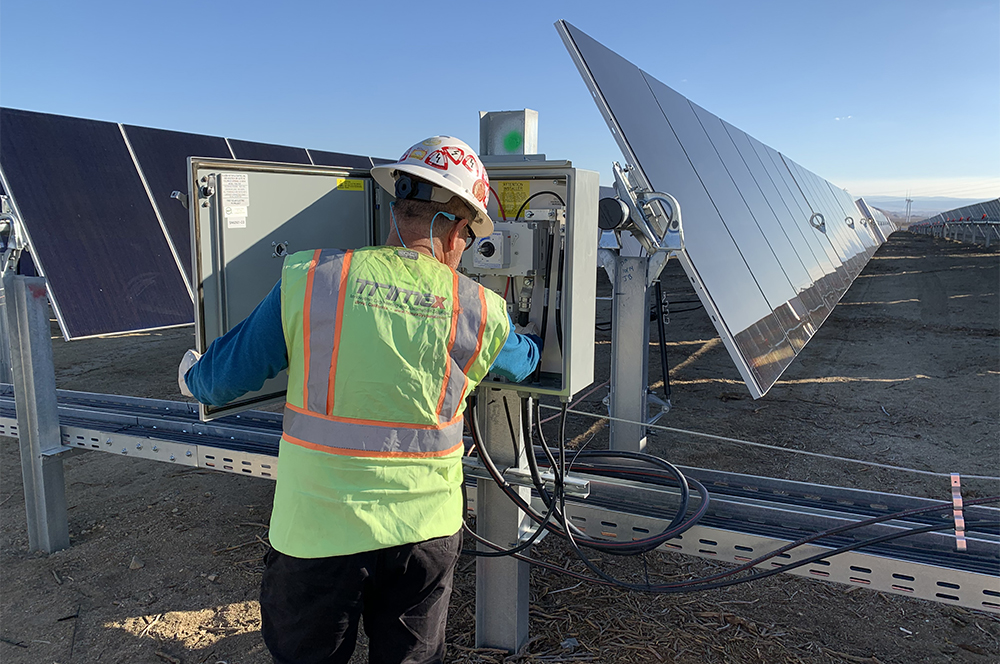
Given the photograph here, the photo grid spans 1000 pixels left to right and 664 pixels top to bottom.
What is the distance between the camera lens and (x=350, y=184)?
2709 millimetres

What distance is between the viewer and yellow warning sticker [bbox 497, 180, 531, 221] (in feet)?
9.12

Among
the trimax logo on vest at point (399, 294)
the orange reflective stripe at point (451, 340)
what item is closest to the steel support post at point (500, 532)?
the orange reflective stripe at point (451, 340)

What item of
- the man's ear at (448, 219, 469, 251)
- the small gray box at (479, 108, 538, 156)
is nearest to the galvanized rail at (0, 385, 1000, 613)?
the man's ear at (448, 219, 469, 251)

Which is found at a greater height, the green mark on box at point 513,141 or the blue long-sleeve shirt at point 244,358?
the green mark on box at point 513,141

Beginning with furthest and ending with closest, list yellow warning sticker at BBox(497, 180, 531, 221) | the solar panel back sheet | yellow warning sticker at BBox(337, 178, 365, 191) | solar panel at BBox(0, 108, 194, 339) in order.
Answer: solar panel at BBox(0, 108, 194, 339) < the solar panel back sheet < yellow warning sticker at BBox(497, 180, 531, 221) < yellow warning sticker at BBox(337, 178, 365, 191)

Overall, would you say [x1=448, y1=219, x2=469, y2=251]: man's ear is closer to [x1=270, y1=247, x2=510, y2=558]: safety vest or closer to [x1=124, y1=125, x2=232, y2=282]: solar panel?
[x1=270, y1=247, x2=510, y2=558]: safety vest

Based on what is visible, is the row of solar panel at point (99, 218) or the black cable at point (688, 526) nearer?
the black cable at point (688, 526)

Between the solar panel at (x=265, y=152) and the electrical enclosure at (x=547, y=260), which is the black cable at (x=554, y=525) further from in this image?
the solar panel at (x=265, y=152)

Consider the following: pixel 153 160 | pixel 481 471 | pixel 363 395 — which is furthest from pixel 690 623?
pixel 153 160

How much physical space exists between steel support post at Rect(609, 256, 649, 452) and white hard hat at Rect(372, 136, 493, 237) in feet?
6.75

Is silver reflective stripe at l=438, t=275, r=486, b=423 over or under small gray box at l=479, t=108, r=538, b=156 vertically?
under

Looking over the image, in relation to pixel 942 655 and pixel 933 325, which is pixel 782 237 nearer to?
pixel 933 325

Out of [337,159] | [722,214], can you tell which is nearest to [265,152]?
[337,159]

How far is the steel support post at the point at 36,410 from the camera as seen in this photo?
132 inches
